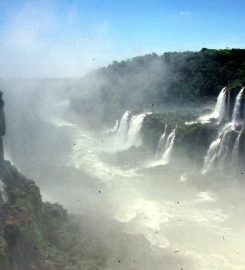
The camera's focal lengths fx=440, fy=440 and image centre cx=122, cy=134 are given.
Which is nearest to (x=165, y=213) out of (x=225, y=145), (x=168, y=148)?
(x=225, y=145)

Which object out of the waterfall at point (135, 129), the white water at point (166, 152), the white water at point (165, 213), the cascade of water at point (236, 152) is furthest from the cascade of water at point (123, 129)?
the cascade of water at point (236, 152)

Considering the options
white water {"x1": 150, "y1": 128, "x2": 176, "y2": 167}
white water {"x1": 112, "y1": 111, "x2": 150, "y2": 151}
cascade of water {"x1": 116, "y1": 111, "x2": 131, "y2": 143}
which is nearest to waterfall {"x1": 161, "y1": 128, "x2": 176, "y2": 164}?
white water {"x1": 150, "y1": 128, "x2": 176, "y2": 167}

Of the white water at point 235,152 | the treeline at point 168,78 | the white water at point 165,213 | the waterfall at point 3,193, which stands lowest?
the white water at point 165,213

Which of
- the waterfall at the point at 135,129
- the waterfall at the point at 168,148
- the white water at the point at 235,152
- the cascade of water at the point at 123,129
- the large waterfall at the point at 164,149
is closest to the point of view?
the white water at the point at 235,152

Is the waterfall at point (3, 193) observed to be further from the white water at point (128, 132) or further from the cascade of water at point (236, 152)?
the white water at point (128, 132)

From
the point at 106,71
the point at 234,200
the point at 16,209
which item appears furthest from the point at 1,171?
the point at 106,71
